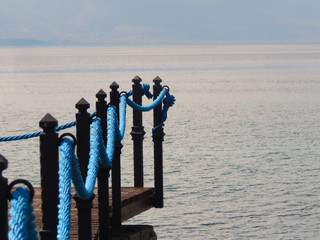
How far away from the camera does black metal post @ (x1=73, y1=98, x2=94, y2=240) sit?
5073mm

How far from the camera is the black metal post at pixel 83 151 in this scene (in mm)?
5073

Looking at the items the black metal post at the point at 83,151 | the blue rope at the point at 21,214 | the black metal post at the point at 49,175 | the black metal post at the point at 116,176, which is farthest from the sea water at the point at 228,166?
the blue rope at the point at 21,214

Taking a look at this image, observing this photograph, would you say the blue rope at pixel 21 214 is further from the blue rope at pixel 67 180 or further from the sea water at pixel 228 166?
the sea water at pixel 228 166

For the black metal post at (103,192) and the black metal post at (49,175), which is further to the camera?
the black metal post at (103,192)

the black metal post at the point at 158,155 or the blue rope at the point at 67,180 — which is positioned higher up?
the black metal post at the point at 158,155

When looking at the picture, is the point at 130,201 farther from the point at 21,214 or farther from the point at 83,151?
the point at 21,214

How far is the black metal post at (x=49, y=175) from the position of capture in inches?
159

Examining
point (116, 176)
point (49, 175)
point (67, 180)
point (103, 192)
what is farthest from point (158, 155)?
point (67, 180)

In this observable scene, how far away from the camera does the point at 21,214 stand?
2961 millimetres

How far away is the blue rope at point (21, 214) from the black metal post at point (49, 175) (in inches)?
40.3

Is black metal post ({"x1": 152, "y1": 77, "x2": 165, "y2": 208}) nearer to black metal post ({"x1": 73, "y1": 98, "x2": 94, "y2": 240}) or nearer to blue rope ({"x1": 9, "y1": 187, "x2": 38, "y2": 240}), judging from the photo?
black metal post ({"x1": 73, "y1": 98, "x2": 94, "y2": 240})

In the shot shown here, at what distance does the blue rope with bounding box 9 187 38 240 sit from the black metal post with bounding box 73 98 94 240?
1.97 metres

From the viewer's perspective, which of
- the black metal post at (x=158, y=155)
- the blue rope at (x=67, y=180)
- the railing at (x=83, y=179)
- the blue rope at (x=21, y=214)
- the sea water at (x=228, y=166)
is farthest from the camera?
the sea water at (x=228, y=166)

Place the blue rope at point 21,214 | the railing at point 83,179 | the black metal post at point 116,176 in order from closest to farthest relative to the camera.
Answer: the blue rope at point 21,214
the railing at point 83,179
the black metal post at point 116,176
